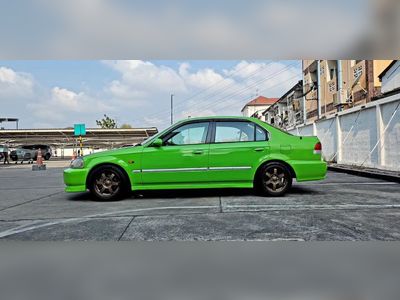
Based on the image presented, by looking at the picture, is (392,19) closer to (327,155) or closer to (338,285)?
(338,285)

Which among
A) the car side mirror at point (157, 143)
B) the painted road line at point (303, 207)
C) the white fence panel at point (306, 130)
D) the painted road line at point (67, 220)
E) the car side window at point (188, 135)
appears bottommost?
the painted road line at point (67, 220)

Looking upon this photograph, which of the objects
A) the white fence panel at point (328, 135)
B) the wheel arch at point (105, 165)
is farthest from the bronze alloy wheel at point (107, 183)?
the white fence panel at point (328, 135)

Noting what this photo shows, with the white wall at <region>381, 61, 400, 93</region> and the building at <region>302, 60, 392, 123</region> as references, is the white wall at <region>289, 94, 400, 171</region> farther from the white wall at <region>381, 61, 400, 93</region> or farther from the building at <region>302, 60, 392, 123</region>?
the building at <region>302, 60, 392, 123</region>

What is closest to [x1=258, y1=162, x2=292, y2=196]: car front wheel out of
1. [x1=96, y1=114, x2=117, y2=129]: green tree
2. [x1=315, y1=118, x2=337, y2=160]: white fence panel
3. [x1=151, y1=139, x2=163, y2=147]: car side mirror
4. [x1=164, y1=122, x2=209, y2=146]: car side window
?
[x1=164, y1=122, x2=209, y2=146]: car side window

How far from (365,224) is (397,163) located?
6281 millimetres

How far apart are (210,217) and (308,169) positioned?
8.72 feet

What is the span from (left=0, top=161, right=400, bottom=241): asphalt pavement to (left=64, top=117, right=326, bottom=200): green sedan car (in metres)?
0.29

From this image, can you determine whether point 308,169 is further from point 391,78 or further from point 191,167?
point 391,78

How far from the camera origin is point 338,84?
19.1 meters

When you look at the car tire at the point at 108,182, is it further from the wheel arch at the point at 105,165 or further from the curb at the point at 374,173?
the curb at the point at 374,173

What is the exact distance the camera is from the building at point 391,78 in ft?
43.7

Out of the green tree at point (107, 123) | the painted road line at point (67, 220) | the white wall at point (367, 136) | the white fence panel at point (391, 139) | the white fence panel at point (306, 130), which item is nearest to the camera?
the painted road line at point (67, 220)

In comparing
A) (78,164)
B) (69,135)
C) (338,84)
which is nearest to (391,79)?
(338,84)

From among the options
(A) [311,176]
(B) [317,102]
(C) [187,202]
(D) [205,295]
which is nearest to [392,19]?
(A) [311,176]
